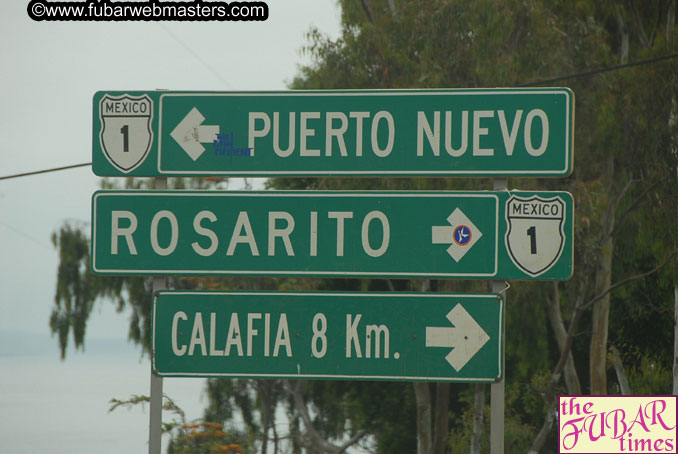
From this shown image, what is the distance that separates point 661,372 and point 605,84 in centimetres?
725

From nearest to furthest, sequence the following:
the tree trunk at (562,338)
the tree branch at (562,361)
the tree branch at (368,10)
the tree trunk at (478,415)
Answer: the tree branch at (562,361)
the tree trunk at (478,415)
the tree branch at (368,10)
the tree trunk at (562,338)

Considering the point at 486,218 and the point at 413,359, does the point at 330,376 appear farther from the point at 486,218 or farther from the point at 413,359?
the point at 486,218

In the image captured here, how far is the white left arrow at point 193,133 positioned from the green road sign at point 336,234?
293 mm

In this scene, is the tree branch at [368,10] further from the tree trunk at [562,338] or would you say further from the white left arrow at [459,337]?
the white left arrow at [459,337]

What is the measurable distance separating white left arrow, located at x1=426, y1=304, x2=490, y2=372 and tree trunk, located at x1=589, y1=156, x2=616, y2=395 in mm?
11805

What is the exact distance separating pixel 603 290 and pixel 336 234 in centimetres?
1386

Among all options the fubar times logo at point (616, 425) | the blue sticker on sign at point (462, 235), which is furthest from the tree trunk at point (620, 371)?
the blue sticker on sign at point (462, 235)

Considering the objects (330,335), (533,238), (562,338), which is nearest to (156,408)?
(330,335)

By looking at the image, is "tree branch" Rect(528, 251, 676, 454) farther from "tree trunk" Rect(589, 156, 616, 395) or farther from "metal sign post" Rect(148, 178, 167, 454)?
"metal sign post" Rect(148, 178, 167, 454)

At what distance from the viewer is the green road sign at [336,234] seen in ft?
15.6

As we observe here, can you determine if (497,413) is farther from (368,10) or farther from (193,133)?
(368,10)

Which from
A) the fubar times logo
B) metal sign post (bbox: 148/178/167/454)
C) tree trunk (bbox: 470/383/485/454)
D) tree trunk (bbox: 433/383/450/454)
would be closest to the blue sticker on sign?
the fubar times logo

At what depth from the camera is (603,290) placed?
17391 mm

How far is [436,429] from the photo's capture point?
62.8 ft
